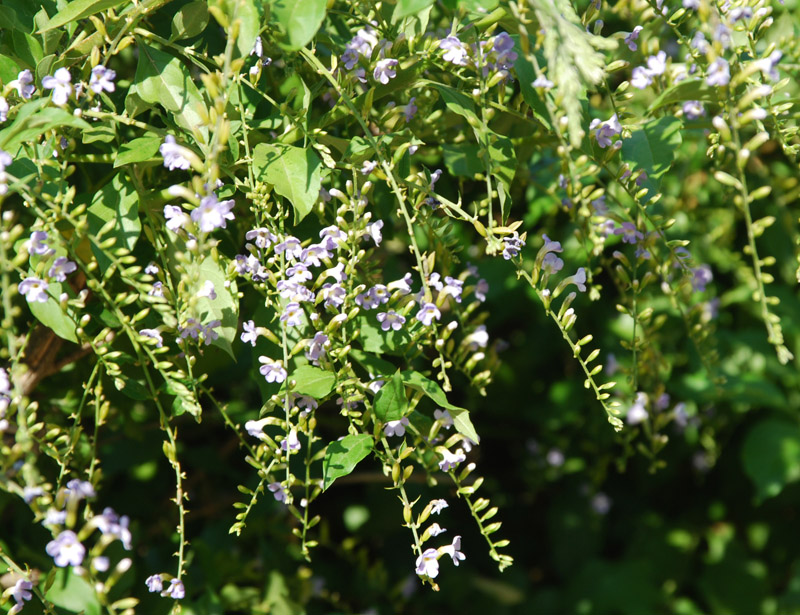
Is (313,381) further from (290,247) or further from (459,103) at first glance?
(459,103)

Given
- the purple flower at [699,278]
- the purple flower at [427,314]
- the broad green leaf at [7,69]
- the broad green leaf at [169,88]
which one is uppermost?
the broad green leaf at [7,69]

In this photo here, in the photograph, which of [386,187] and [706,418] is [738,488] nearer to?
[706,418]

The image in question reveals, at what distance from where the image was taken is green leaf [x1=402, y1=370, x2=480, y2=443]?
798mm

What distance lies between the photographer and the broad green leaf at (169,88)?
0.78 m

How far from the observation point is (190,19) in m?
0.80

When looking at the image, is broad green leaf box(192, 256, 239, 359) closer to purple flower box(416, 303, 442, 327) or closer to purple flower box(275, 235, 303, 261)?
purple flower box(275, 235, 303, 261)

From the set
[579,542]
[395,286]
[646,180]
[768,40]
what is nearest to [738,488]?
[579,542]

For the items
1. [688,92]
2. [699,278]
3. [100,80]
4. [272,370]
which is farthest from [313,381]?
[699,278]

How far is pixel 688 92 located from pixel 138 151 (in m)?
0.57

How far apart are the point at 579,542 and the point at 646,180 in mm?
1484

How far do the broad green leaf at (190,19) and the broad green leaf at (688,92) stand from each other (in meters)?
0.48

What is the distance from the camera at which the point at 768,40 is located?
4.10 feet

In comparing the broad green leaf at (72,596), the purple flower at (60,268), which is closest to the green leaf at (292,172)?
the purple flower at (60,268)

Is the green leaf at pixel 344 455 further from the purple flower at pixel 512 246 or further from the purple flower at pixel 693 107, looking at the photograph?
the purple flower at pixel 693 107
